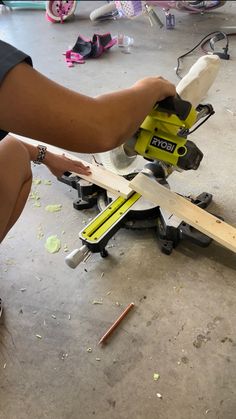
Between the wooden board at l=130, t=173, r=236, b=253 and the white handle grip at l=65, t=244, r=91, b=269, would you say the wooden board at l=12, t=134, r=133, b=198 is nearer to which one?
the wooden board at l=130, t=173, r=236, b=253

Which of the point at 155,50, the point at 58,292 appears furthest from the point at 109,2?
the point at 58,292

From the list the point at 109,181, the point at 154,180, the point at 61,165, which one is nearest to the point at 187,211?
the point at 154,180

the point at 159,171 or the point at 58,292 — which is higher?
the point at 159,171

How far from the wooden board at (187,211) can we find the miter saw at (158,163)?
0.04m

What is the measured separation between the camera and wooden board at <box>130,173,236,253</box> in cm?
120

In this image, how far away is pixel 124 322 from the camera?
1148 millimetres

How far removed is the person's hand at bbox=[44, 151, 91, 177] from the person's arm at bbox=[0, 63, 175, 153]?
1.66 ft

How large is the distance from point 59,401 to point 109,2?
301cm

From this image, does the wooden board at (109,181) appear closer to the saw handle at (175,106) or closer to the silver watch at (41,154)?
the silver watch at (41,154)

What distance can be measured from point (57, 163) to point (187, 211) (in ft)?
1.45

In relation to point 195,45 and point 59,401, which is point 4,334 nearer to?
point 59,401

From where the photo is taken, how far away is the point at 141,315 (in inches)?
45.6

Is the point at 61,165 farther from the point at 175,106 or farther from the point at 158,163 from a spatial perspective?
the point at 175,106

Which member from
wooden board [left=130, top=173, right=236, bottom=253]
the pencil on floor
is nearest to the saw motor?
wooden board [left=130, top=173, right=236, bottom=253]
